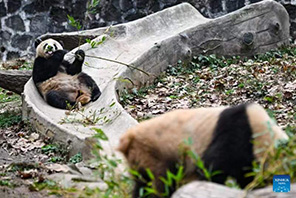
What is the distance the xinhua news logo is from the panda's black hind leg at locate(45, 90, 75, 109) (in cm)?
485

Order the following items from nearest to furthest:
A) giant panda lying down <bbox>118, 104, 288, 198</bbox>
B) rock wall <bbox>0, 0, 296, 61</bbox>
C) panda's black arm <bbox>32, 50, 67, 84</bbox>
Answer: giant panda lying down <bbox>118, 104, 288, 198</bbox>
panda's black arm <bbox>32, 50, 67, 84</bbox>
rock wall <bbox>0, 0, 296, 61</bbox>

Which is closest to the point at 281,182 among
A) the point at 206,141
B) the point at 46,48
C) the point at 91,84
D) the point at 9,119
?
the point at 206,141

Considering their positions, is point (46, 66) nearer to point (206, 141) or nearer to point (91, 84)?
point (91, 84)

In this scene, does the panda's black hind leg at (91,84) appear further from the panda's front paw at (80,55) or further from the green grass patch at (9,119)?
the green grass patch at (9,119)

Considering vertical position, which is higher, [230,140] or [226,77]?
[230,140]

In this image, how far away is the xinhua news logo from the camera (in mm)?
2508

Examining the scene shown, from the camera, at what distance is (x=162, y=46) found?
873 centimetres

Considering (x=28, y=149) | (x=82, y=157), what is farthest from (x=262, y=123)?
(x=28, y=149)

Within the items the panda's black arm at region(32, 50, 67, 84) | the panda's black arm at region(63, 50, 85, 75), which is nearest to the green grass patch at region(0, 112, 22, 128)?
the panda's black arm at region(32, 50, 67, 84)

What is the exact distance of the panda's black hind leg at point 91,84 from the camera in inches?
290

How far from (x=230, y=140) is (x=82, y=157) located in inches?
112

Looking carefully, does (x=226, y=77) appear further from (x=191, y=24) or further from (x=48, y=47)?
(x=48, y=47)

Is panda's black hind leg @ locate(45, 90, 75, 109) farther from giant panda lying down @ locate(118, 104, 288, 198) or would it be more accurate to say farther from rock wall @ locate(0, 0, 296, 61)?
giant panda lying down @ locate(118, 104, 288, 198)

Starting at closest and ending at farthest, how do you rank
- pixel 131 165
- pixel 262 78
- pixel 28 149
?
pixel 131 165, pixel 28 149, pixel 262 78
